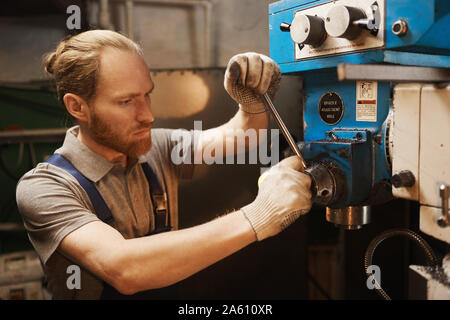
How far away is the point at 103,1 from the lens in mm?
1768

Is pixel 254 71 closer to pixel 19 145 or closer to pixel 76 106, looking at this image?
pixel 76 106

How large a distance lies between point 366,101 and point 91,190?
29.9 inches

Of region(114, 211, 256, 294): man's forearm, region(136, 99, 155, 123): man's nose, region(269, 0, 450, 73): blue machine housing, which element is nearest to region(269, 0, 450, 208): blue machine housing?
region(269, 0, 450, 73): blue machine housing

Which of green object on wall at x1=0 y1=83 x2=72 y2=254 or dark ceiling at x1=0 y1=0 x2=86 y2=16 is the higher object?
dark ceiling at x1=0 y1=0 x2=86 y2=16

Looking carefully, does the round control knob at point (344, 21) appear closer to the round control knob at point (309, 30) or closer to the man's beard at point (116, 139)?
the round control knob at point (309, 30)

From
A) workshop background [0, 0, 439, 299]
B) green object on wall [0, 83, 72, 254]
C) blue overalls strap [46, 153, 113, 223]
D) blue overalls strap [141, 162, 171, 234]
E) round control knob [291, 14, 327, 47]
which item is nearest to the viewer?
round control knob [291, 14, 327, 47]

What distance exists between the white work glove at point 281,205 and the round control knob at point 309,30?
0.94 feet

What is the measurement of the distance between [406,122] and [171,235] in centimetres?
52

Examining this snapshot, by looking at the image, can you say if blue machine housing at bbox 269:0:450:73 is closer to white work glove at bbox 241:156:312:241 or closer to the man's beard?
white work glove at bbox 241:156:312:241

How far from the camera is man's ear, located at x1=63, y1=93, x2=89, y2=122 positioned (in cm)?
103

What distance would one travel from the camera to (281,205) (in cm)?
75

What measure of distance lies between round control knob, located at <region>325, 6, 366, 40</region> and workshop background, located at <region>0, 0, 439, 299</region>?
0.79m

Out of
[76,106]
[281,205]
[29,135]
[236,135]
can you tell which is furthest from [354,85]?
[29,135]
